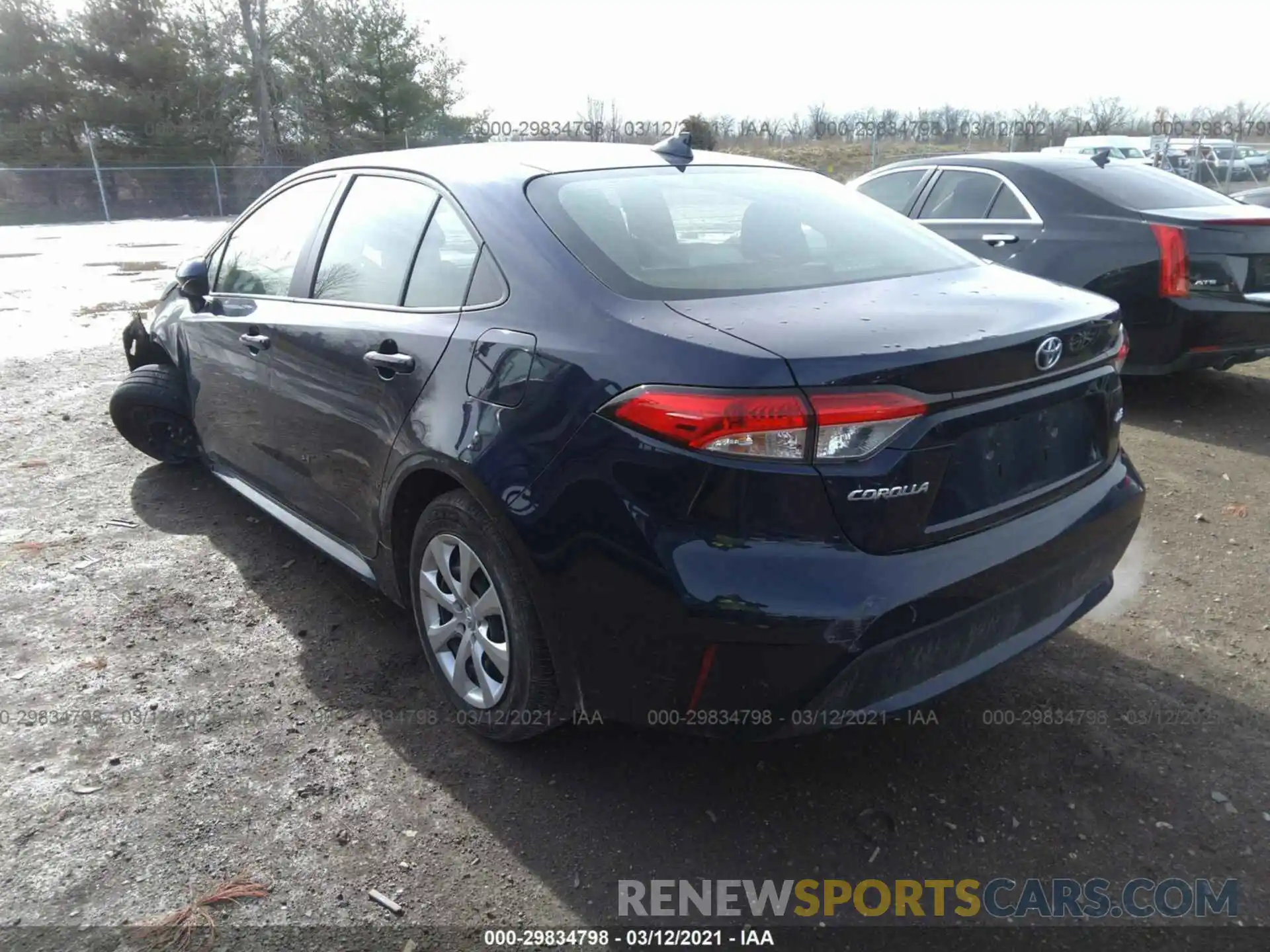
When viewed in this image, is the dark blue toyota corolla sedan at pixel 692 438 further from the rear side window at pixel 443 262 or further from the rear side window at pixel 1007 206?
the rear side window at pixel 1007 206

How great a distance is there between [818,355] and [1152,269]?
14.9 ft

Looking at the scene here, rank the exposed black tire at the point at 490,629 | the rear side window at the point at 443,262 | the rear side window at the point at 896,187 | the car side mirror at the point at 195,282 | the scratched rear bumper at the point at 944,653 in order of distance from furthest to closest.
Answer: the rear side window at the point at 896,187
the car side mirror at the point at 195,282
the rear side window at the point at 443,262
the exposed black tire at the point at 490,629
the scratched rear bumper at the point at 944,653

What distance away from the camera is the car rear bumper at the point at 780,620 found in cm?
195

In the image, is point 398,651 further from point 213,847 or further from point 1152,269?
point 1152,269

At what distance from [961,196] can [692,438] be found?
5.51 m

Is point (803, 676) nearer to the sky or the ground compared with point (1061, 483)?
nearer to the ground

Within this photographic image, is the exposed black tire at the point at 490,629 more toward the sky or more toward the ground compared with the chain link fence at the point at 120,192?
more toward the ground

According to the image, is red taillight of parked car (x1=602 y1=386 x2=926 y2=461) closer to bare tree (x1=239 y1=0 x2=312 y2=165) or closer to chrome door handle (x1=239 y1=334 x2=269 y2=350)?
chrome door handle (x1=239 y1=334 x2=269 y2=350)

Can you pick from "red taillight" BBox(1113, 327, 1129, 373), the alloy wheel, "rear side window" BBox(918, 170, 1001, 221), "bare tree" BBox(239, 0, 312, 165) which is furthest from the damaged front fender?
"bare tree" BBox(239, 0, 312, 165)

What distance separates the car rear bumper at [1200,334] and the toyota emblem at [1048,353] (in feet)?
12.6

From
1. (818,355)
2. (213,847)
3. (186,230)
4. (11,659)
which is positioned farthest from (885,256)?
(186,230)

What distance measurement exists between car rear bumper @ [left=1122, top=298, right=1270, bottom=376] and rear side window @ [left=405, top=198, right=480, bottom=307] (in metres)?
4.56

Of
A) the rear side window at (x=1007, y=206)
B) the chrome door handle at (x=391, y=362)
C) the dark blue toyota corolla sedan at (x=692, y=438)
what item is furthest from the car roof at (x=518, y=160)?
the rear side window at (x=1007, y=206)

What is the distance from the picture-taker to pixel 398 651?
3275 millimetres
